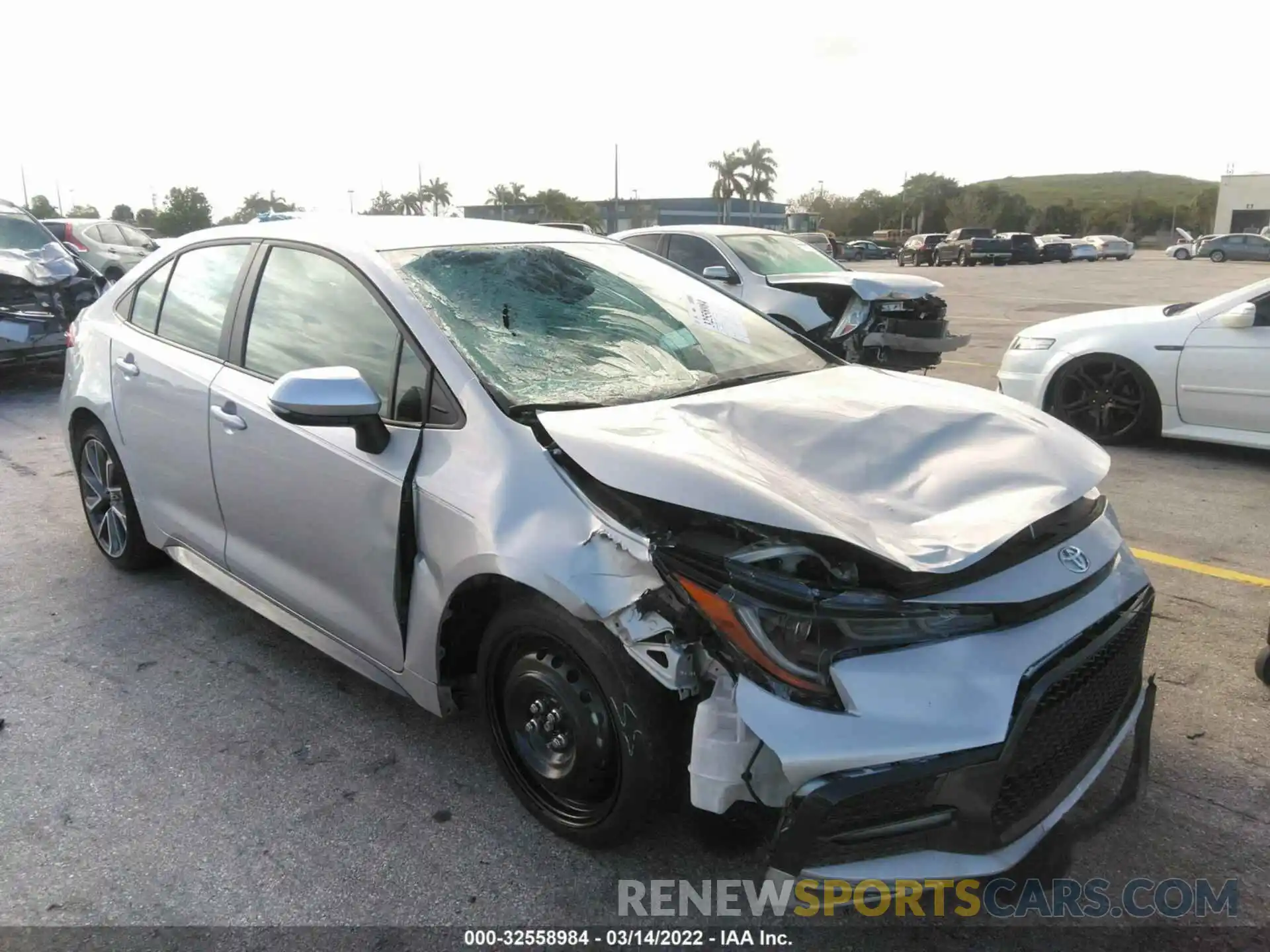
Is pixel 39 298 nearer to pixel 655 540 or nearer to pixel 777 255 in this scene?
pixel 777 255

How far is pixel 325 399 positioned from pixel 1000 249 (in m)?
45.8

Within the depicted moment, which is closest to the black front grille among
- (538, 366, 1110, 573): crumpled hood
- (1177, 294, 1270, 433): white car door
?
(538, 366, 1110, 573): crumpled hood

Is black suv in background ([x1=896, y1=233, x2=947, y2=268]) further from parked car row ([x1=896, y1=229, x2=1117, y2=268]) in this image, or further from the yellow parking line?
the yellow parking line

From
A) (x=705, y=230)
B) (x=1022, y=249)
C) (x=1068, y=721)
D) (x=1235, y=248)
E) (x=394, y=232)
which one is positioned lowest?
(x=1068, y=721)

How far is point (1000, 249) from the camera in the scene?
43344 mm

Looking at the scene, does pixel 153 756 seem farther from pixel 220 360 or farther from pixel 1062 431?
pixel 1062 431

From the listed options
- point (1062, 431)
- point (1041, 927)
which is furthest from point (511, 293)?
point (1041, 927)

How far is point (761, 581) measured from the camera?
6.62ft

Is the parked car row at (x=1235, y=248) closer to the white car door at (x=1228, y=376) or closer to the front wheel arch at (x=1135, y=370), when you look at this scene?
the front wheel arch at (x=1135, y=370)

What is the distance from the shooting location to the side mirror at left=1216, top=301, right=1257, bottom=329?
19.8 ft

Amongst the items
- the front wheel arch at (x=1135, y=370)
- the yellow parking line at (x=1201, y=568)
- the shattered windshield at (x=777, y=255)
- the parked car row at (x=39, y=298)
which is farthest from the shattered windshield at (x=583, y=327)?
the parked car row at (x=39, y=298)

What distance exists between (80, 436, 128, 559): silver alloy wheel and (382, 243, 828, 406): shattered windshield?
85.1 inches

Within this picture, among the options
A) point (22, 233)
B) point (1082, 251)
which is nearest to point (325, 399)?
point (22, 233)

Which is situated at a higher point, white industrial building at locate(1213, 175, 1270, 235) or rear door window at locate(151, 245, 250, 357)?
white industrial building at locate(1213, 175, 1270, 235)
